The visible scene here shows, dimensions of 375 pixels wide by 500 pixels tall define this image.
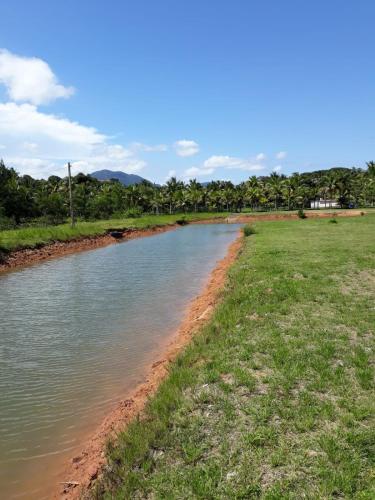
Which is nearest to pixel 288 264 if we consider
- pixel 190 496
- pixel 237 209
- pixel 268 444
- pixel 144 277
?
pixel 144 277

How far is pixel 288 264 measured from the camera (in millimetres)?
17797

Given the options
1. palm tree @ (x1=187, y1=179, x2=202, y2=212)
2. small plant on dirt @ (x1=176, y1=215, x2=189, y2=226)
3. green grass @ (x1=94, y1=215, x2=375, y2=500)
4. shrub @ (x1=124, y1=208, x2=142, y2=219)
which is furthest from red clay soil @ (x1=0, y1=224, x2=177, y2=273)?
palm tree @ (x1=187, y1=179, x2=202, y2=212)

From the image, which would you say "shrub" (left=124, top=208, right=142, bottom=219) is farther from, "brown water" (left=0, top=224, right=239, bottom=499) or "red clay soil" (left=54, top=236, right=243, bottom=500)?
"red clay soil" (left=54, top=236, right=243, bottom=500)

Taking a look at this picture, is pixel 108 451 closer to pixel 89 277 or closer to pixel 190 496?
pixel 190 496

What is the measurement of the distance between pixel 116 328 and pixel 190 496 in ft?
28.8

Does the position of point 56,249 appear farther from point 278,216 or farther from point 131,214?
point 278,216

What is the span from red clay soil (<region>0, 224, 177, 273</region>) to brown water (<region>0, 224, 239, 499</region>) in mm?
3710

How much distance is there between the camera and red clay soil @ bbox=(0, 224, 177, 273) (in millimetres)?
27664

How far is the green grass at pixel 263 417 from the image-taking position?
4.64 metres

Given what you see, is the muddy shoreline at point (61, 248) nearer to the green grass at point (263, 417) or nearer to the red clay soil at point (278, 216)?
the green grass at point (263, 417)

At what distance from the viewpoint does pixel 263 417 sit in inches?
230

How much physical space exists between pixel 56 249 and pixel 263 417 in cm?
3115

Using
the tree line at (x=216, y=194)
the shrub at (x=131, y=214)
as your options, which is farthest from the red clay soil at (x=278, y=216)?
the tree line at (x=216, y=194)

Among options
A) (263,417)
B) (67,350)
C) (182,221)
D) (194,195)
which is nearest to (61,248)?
(67,350)
